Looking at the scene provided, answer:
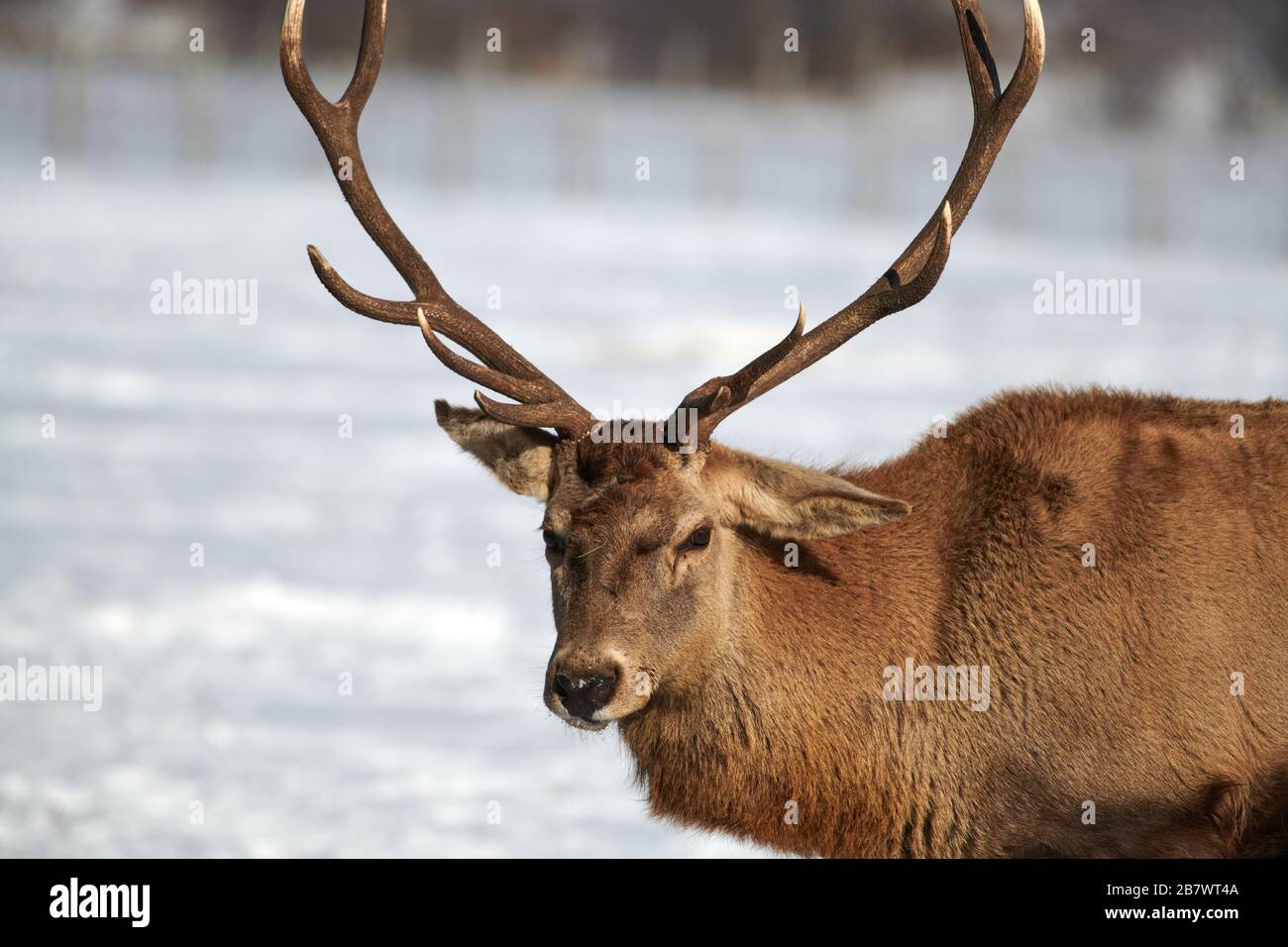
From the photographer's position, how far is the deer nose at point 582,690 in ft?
17.7

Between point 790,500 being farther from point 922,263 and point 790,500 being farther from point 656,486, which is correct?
point 922,263

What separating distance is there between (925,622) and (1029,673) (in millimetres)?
404

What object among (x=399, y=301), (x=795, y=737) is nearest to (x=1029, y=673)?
(x=795, y=737)

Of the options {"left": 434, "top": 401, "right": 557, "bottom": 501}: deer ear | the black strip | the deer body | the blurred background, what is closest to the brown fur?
the deer body

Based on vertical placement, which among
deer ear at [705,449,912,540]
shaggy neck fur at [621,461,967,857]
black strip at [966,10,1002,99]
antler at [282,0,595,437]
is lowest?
shaggy neck fur at [621,461,967,857]

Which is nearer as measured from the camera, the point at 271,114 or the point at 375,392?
the point at 375,392

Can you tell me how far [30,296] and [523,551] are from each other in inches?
360

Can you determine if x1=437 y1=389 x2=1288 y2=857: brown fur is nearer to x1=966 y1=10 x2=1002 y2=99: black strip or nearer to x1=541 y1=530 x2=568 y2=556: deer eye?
x1=541 y1=530 x2=568 y2=556: deer eye

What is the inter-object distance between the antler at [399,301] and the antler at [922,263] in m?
0.51

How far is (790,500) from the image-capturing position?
578 centimetres

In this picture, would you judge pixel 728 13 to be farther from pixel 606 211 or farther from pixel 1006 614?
pixel 1006 614

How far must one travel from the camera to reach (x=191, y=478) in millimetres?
13516

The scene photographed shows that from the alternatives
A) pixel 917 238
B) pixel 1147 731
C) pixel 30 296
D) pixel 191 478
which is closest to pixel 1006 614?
pixel 1147 731

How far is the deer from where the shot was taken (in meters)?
5.59
